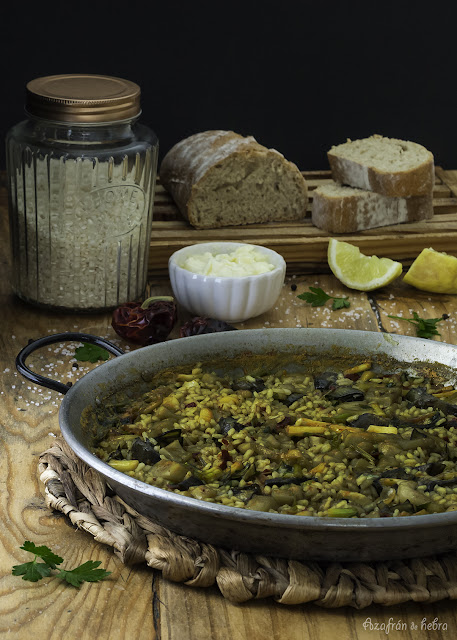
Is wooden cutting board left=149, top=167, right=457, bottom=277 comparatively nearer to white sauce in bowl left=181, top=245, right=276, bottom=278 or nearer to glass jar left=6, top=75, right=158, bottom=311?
white sauce in bowl left=181, top=245, right=276, bottom=278

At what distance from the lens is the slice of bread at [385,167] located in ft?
9.56

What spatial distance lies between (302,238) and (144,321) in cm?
73

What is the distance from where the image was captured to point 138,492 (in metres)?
1.41

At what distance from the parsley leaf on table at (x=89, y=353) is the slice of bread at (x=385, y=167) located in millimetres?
1155

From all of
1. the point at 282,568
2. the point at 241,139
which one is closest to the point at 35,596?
the point at 282,568

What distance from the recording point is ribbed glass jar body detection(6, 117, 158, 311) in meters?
2.24

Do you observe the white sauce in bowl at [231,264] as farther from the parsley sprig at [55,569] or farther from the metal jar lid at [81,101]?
the parsley sprig at [55,569]

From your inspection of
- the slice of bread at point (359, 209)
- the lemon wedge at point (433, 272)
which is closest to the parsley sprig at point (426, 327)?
the lemon wedge at point (433, 272)

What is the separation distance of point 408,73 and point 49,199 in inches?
80.9

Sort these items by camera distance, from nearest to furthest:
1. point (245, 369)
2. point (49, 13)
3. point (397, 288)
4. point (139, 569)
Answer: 1. point (139, 569)
2. point (245, 369)
3. point (397, 288)
4. point (49, 13)

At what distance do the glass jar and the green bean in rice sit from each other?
55 cm

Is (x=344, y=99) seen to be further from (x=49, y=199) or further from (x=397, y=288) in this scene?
(x=49, y=199)

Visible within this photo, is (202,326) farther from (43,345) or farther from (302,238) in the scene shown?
(302,238)

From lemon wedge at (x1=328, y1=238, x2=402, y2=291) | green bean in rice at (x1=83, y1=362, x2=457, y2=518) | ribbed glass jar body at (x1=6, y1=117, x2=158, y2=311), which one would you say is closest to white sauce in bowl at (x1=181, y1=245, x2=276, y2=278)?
ribbed glass jar body at (x1=6, y1=117, x2=158, y2=311)
